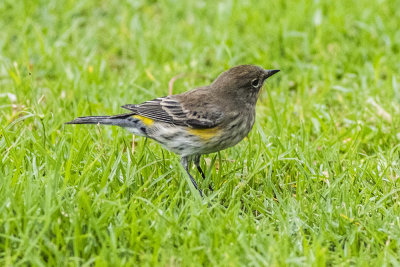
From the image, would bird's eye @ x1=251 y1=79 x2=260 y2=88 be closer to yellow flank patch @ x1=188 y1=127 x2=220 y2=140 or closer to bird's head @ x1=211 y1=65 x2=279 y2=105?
bird's head @ x1=211 y1=65 x2=279 y2=105

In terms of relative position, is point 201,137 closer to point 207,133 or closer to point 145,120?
point 207,133

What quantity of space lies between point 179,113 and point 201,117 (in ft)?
0.84

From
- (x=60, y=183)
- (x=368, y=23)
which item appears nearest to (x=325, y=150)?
(x=60, y=183)

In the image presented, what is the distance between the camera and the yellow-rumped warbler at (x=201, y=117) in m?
5.52

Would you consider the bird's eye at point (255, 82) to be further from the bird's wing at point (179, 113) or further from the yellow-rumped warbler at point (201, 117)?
the bird's wing at point (179, 113)

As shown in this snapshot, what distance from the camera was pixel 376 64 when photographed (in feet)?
27.1

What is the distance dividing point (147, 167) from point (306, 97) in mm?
2879

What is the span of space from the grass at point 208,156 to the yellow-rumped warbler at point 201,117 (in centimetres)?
18

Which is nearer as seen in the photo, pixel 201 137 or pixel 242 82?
pixel 201 137

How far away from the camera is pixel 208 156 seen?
21.0 ft

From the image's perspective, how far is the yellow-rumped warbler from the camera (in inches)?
A: 217

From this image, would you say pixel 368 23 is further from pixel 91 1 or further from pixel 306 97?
pixel 91 1

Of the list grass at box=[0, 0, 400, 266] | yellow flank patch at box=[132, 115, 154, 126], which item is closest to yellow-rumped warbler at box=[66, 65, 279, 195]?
yellow flank patch at box=[132, 115, 154, 126]

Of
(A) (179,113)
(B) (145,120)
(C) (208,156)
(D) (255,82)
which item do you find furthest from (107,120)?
(D) (255,82)
